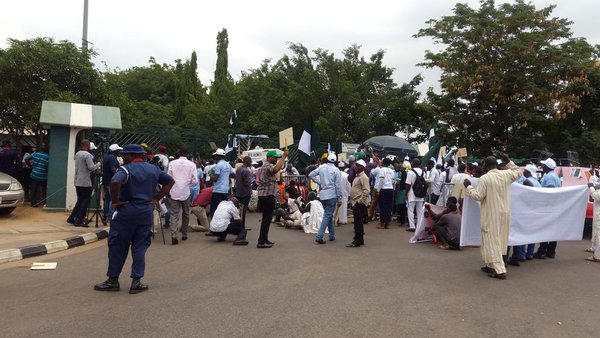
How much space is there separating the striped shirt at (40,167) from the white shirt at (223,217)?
5.98m

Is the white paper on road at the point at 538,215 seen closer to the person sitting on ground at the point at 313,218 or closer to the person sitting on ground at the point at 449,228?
the person sitting on ground at the point at 449,228

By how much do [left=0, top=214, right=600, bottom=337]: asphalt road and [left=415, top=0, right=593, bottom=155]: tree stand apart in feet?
56.4

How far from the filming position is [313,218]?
39.2 ft

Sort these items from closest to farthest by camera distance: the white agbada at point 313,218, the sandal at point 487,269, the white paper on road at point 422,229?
the sandal at point 487,269, the white paper on road at point 422,229, the white agbada at point 313,218

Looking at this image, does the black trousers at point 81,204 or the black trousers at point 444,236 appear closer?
the black trousers at point 444,236

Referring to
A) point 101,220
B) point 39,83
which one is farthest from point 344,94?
point 101,220

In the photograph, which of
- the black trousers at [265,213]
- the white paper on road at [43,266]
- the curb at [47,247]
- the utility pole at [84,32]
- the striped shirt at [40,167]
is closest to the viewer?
the white paper on road at [43,266]

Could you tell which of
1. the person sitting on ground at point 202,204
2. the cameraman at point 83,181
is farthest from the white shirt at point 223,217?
the cameraman at point 83,181

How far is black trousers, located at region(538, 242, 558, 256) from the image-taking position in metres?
9.25

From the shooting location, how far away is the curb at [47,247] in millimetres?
7871

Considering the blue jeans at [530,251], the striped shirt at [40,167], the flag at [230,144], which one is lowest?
the blue jeans at [530,251]

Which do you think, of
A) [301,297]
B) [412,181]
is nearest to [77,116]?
Result: [412,181]

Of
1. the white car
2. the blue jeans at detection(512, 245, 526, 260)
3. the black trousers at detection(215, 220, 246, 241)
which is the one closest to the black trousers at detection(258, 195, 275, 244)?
the black trousers at detection(215, 220, 246, 241)

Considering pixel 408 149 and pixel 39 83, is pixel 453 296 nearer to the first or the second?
pixel 39 83
